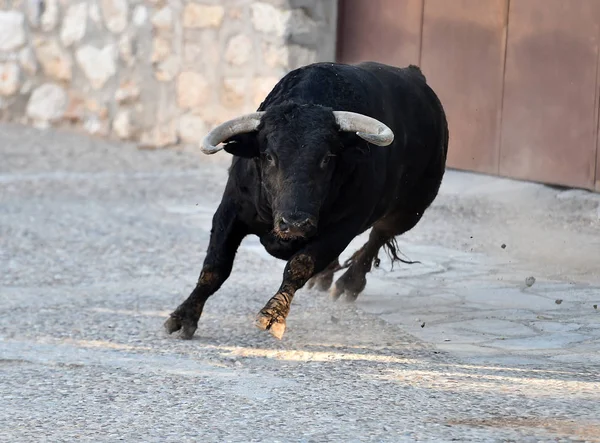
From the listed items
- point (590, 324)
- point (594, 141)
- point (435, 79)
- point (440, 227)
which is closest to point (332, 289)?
point (590, 324)

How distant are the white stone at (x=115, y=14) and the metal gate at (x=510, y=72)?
238 centimetres

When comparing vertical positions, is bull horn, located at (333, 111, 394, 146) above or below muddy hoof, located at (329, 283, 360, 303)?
above

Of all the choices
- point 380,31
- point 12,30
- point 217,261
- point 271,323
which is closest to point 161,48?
point 12,30

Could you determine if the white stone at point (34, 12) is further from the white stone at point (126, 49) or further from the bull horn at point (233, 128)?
the bull horn at point (233, 128)

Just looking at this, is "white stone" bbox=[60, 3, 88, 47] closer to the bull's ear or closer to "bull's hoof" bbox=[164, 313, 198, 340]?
the bull's ear

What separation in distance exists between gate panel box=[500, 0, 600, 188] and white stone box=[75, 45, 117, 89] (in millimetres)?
4009

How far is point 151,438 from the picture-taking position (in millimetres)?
3730

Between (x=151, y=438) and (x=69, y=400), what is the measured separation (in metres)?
0.55

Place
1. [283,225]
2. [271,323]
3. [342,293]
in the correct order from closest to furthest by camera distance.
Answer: [271,323]
[283,225]
[342,293]

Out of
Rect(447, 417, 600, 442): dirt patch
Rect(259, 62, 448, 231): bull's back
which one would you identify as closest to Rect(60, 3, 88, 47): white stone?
Rect(259, 62, 448, 231): bull's back

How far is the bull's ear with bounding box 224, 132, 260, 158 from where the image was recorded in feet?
17.1

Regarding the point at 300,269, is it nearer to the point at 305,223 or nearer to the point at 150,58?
the point at 305,223

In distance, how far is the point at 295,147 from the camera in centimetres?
512

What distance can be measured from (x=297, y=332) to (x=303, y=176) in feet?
2.59
